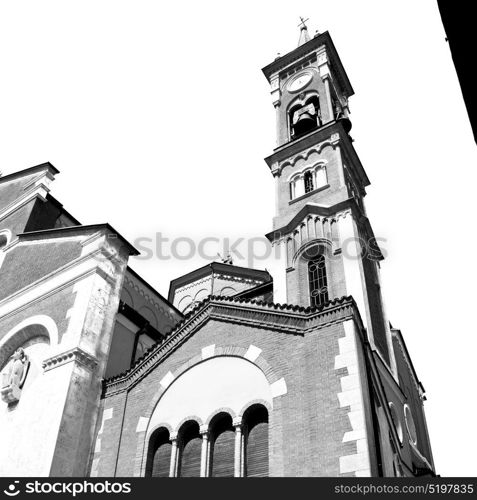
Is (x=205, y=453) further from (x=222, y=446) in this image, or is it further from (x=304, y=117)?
(x=304, y=117)

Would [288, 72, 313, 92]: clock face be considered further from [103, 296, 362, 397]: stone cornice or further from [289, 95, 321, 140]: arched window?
[103, 296, 362, 397]: stone cornice

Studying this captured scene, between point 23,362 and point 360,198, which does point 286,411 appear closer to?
point 23,362

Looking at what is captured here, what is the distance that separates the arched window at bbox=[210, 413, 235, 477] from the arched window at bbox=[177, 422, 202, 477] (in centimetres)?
35

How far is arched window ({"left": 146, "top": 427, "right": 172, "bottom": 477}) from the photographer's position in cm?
1179

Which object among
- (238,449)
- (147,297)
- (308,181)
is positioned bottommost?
(238,449)

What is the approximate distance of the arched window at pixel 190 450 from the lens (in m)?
11.5

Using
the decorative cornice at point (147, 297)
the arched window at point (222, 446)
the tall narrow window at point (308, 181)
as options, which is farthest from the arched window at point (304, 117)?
the arched window at point (222, 446)

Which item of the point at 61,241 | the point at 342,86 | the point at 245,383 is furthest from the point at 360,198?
the point at 245,383

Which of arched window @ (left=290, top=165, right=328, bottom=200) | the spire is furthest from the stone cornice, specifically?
the spire

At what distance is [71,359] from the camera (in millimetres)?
13781

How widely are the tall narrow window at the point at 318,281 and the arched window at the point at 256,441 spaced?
8460 millimetres

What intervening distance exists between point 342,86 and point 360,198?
8.66 m

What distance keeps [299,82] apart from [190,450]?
22428 millimetres

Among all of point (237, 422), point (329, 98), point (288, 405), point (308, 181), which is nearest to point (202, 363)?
point (237, 422)
